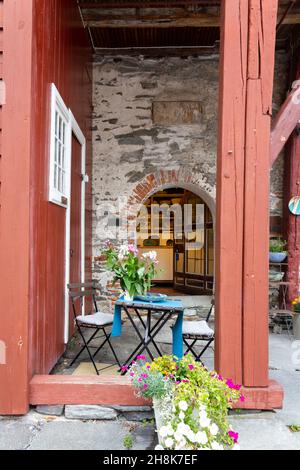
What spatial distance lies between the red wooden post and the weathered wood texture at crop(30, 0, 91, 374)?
0.11 m

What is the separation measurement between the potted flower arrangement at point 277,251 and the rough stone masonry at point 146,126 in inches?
22.7

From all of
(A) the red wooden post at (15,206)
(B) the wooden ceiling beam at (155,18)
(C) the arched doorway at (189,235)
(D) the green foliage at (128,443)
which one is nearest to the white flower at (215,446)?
(D) the green foliage at (128,443)

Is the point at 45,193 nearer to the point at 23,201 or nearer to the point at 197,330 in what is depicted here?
the point at 23,201

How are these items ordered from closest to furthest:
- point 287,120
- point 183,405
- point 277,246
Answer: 1. point 183,405
2. point 287,120
3. point 277,246

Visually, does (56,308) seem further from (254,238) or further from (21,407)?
(254,238)

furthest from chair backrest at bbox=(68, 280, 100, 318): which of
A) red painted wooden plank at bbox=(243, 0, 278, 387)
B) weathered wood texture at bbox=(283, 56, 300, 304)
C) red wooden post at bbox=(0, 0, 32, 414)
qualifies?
weathered wood texture at bbox=(283, 56, 300, 304)

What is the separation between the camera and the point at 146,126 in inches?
239

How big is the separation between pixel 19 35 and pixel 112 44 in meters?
3.68

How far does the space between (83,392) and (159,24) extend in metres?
4.74

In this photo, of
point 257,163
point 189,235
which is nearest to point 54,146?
point 257,163

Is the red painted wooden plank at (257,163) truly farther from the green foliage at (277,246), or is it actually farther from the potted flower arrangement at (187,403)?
the green foliage at (277,246)

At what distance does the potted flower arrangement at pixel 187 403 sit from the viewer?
1922 mm

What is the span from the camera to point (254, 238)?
2.72 meters
